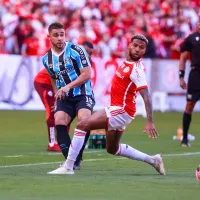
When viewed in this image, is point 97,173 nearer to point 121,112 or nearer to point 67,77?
point 121,112

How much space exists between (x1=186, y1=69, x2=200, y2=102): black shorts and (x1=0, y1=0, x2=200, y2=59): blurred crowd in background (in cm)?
929

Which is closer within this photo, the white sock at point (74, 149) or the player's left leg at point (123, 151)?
the white sock at point (74, 149)

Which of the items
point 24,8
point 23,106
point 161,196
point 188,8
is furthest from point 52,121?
point 188,8

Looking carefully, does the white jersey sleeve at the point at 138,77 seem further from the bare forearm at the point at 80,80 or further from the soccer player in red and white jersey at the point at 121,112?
the bare forearm at the point at 80,80

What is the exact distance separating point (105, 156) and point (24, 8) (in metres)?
14.3

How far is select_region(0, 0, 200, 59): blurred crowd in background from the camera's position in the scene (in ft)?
93.7

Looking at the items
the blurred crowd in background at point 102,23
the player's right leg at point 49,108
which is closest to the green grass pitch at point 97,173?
the player's right leg at point 49,108

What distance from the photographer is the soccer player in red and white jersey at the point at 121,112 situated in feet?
40.1

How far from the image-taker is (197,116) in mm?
27891

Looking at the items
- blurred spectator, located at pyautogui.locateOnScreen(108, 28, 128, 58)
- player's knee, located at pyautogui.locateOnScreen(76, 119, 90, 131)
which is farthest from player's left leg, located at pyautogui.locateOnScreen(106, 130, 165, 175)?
blurred spectator, located at pyautogui.locateOnScreen(108, 28, 128, 58)

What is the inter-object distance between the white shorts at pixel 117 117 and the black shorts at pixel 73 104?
0.94m

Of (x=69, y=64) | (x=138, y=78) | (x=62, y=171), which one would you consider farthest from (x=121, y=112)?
(x=69, y=64)

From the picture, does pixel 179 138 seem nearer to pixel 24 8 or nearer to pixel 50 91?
pixel 50 91

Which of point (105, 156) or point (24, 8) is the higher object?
point (24, 8)
